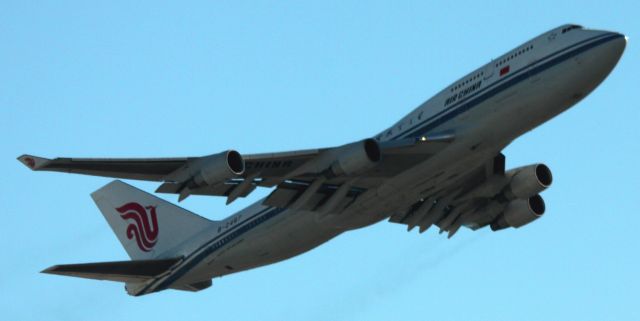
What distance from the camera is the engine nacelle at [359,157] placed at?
4603 centimetres

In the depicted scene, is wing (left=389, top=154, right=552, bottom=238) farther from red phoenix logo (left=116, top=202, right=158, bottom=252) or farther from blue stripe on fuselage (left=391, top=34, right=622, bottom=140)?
red phoenix logo (left=116, top=202, right=158, bottom=252)

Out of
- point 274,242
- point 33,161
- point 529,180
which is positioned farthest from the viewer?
point 529,180

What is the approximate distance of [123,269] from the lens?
5572 cm

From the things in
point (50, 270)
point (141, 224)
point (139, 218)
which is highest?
point (139, 218)

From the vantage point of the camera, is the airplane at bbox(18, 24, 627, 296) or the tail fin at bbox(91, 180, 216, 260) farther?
the tail fin at bbox(91, 180, 216, 260)

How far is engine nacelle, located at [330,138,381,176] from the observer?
46031mm

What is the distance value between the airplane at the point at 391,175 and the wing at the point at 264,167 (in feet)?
0.16

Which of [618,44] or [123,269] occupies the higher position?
[618,44]

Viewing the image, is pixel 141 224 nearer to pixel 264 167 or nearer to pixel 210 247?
pixel 210 247

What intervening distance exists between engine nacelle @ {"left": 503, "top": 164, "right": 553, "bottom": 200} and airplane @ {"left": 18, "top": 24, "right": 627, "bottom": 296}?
0.05m

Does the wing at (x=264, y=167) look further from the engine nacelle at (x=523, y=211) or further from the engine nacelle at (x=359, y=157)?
the engine nacelle at (x=523, y=211)

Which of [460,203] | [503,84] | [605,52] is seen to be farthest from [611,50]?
[460,203]

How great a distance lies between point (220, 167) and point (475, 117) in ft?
32.0

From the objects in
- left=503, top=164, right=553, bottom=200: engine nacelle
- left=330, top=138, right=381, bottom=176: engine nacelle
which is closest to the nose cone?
left=330, top=138, right=381, bottom=176: engine nacelle
